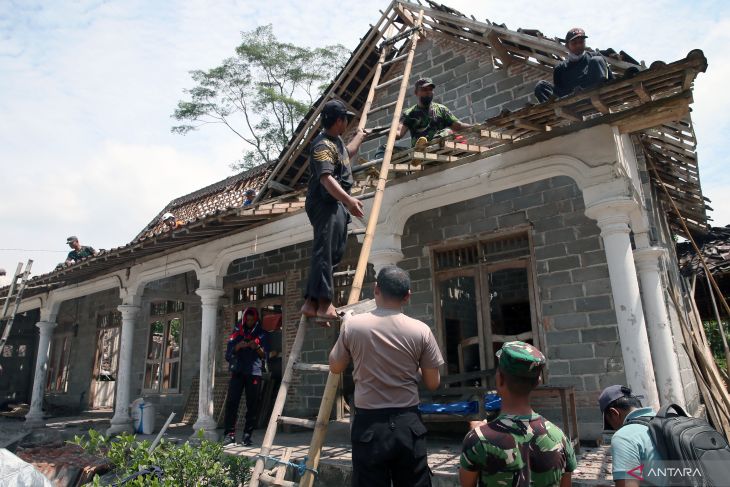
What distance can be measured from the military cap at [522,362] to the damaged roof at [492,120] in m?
2.94

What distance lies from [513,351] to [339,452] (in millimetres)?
3904

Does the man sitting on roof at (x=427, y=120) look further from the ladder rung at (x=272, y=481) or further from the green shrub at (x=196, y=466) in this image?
the ladder rung at (x=272, y=481)

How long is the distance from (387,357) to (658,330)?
3818 mm

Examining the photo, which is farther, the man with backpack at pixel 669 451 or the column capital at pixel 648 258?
the column capital at pixel 648 258

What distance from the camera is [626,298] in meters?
4.29

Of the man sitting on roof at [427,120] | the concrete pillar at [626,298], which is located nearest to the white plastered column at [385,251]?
the man sitting on roof at [427,120]

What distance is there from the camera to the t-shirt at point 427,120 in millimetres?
5777

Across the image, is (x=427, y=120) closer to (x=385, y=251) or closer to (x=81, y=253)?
(x=385, y=251)

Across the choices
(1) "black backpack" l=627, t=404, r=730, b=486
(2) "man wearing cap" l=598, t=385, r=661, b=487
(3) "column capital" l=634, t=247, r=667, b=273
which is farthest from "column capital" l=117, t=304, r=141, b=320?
(1) "black backpack" l=627, t=404, r=730, b=486

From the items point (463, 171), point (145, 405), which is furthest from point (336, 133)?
point (145, 405)

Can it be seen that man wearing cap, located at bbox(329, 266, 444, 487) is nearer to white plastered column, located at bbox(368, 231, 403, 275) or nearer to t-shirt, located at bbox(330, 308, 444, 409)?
t-shirt, located at bbox(330, 308, 444, 409)

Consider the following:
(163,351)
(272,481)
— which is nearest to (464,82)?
(272,481)

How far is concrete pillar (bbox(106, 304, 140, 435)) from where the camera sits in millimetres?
8461

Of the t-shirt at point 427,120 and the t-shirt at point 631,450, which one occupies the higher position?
the t-shirt at point 427,120
